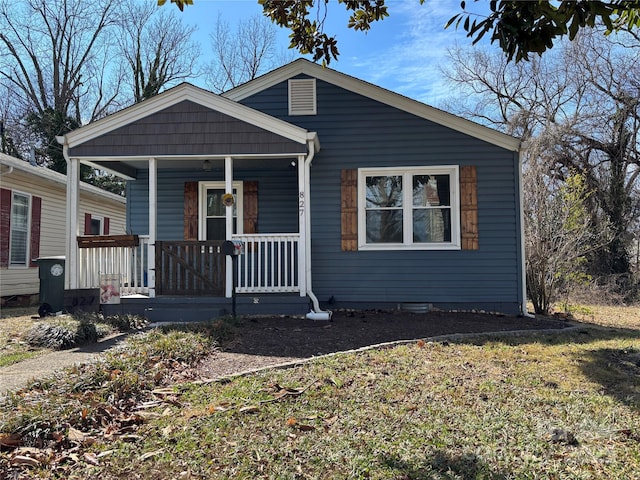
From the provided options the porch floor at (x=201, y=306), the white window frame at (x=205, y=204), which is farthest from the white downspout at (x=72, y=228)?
the white window frame at (x=205, y=204)

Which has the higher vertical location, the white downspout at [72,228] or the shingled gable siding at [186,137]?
the shingled gable siding at [186,137]

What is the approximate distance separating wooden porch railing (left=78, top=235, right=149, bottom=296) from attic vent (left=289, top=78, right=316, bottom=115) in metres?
3.69

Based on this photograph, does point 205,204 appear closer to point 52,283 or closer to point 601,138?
point 52,283

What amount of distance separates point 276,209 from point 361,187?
5.78ft

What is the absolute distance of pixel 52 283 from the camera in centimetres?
817

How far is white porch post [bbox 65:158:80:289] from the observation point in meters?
7.14

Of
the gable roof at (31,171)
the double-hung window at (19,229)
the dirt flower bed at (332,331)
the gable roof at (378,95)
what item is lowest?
the dirt flower bed at (332,331)

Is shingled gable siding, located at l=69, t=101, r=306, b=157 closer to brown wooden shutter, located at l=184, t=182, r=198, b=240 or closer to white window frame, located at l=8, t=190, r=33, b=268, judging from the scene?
brown wooden shutter, located at l=184, t=182, r=198, b=240

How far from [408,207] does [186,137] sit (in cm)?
406

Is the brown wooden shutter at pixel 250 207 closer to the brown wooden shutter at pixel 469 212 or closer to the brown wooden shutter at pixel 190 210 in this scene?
the brown wooden shutter at pixel 190 210

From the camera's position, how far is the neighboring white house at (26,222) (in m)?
10.1

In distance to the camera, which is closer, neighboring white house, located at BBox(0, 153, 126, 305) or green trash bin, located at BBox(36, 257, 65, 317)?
green trash bin, located at BBox(36, 257, 65, 317)

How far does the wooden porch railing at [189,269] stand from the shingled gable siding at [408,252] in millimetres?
1851

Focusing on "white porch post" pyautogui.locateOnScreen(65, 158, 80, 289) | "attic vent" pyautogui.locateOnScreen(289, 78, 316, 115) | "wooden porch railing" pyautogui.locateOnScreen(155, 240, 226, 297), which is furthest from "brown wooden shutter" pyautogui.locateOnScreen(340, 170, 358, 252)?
"white porch post" pyautogui.locateOnScreen(65, 158, 80, 289)
